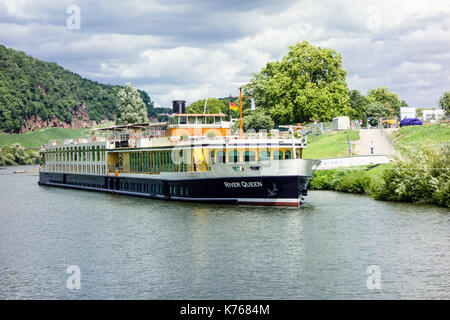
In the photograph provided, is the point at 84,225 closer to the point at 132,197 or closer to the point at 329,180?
the point at 132,197

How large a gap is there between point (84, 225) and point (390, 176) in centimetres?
2408

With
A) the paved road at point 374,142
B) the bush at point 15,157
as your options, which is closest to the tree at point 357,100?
the paved road at point 374,142

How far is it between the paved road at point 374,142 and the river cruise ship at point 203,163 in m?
19.9

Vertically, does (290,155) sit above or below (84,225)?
above

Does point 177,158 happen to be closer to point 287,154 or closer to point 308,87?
point 287,154

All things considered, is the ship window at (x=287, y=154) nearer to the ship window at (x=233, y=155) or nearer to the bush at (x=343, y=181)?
the ship window at (x=233, y=155)

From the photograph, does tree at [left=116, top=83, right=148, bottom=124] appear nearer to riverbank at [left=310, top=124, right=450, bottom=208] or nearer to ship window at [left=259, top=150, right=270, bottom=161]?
riverbank at [left=310, top=124, right=450, bottom=208]

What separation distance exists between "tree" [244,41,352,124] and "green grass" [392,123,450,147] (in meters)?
19.3

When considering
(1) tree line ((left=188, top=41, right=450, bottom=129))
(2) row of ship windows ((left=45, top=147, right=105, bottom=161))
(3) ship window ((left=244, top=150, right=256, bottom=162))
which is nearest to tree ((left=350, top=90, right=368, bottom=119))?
(1) tree line ((left=188, top=41, right=450, bottom=129))

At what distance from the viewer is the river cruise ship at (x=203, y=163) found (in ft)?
135

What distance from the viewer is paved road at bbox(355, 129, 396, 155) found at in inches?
2717
